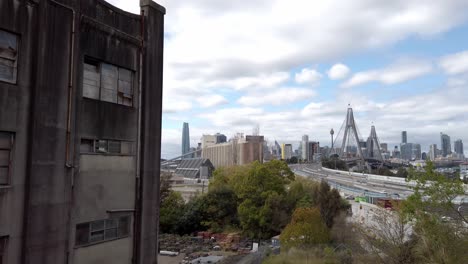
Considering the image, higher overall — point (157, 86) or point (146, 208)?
point (157, 86)

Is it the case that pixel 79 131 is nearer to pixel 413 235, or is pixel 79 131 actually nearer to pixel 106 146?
pixel 106 146

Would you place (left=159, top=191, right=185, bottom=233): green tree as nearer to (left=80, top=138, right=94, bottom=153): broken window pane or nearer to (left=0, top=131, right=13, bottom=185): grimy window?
(left=80, top=138, right=94, bottom=153): broken window pane

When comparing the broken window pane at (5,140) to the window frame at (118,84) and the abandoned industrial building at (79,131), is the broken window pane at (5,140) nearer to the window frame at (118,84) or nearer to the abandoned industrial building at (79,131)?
the abandoned industrial building at (79,131)

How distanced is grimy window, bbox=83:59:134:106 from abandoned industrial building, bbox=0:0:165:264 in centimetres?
3

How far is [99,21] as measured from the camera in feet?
33.9

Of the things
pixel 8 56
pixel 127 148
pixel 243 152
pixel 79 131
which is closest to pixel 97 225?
pixel 127 148

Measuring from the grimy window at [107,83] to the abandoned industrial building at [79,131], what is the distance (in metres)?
0.03

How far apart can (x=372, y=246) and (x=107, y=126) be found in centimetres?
1510

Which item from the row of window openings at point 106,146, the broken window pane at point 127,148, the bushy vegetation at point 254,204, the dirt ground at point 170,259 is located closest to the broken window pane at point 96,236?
the row of window openings at point 106,146

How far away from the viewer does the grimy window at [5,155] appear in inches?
324

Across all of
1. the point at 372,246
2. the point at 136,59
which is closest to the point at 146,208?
the point at 136,59

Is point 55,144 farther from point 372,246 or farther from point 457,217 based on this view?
point 372,246

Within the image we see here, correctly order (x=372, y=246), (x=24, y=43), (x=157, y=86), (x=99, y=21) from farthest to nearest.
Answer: (x=372, y=246) < (x=157, y=86) < (x=99, y=21) < (x=24, y=43)

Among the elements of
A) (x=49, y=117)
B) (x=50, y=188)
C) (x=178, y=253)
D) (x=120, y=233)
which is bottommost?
(x=178, y=253)
